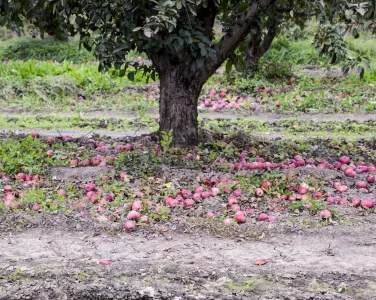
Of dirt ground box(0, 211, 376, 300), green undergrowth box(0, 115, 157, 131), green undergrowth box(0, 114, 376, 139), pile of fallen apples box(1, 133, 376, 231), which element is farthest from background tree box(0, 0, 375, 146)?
green undergrowth box(0, 115, 157, 131)

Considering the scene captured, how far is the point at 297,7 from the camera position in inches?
242

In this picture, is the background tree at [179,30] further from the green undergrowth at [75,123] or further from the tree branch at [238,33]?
the green undergrowth at [75,123]

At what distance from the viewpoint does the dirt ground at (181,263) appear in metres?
3.34

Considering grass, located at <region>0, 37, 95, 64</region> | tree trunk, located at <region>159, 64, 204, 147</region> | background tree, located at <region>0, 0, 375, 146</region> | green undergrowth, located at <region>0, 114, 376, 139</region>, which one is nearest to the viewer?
background tree, located at <region>0, 0, 375, 146</region>

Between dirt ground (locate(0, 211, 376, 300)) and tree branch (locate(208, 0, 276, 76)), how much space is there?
2240mm

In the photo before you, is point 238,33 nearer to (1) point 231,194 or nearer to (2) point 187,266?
(1) point 231,194

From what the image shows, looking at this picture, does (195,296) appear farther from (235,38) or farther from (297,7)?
(297,7)

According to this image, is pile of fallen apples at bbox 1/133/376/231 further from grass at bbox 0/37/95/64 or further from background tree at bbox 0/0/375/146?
grass at bbox 0/37/95/64

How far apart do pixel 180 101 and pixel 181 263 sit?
2670 millimetres

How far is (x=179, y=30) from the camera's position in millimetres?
5141

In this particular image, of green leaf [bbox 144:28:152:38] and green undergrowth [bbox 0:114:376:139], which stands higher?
green leaf [bbox 144:28:152:38]

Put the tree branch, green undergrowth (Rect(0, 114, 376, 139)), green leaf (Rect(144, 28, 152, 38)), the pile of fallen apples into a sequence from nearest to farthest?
green leaf (Rect(144, 28, 152, 38))
the pile of fallen apples
the tree branch
green undergrowth (Rect(0, 114, 376, 139))

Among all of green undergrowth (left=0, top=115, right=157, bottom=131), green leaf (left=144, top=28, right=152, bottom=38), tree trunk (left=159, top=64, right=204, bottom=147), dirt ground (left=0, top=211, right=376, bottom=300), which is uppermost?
green leaf (left=144, top=28, right=152, bottom=38)

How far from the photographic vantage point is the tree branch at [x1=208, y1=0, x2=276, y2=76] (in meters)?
A: 5.86
